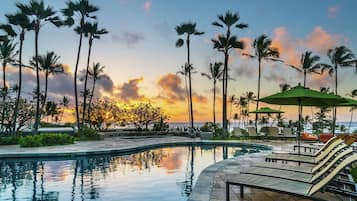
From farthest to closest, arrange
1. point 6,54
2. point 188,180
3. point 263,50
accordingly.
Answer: point 263,50 → point 6,54 → point 188,180

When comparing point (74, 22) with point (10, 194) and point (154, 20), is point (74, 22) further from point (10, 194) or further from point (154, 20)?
point (10, 194)

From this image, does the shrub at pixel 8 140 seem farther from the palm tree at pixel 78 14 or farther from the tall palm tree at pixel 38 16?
the palm tree at pixel 78 14

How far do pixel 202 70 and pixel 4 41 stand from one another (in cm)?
1616

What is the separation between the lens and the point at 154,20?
21.1 meters

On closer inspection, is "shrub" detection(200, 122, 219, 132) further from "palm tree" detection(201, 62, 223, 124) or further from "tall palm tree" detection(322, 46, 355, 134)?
"tall palm tree" detection(322, 46, 355, 134)

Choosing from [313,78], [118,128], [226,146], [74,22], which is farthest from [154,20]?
[313,78]

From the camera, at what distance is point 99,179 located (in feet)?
30.0

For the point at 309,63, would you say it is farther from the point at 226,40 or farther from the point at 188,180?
the point at 188,180

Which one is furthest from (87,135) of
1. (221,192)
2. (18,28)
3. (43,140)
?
(221,192)

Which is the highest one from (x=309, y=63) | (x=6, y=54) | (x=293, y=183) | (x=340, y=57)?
(x=340, y=57)

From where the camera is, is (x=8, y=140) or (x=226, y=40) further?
(x=226, y=40)

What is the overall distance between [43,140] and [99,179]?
10205 millimetres

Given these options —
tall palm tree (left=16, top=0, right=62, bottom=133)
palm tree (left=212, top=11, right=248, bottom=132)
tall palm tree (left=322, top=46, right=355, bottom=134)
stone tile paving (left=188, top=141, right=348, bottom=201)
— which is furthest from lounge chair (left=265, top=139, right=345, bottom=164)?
tall palm tree (left=322, top=46, right=355, bottom=134)

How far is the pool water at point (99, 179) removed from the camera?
7.31m
